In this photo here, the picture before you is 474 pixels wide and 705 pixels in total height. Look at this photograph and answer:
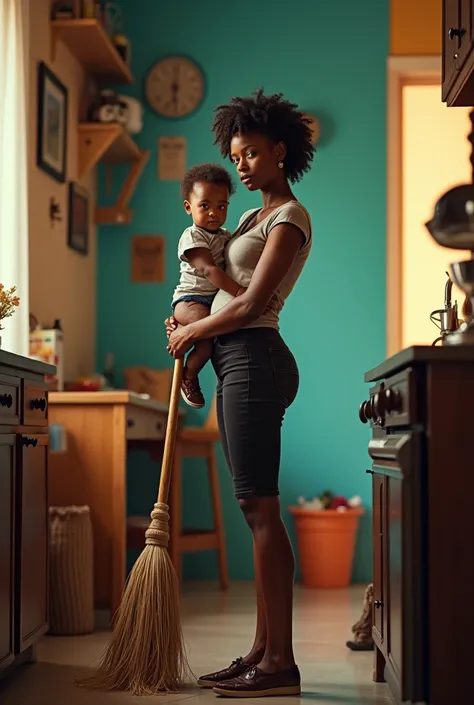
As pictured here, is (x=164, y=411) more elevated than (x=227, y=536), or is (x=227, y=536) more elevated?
(x=164, y=411)

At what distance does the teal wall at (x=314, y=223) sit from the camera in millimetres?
5086

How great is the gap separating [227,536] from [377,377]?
270 centimetres

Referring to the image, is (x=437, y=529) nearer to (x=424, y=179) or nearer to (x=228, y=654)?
(x=228, y=654)

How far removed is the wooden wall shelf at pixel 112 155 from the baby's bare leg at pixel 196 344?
2230 mm

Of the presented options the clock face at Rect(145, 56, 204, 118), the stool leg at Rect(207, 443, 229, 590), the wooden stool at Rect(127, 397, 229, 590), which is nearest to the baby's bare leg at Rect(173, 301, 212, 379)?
the wooden stool at Rect(127, 397, 229, 590)

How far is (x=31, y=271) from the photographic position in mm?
4191

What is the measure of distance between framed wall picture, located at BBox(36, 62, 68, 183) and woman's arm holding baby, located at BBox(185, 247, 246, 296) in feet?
5.67

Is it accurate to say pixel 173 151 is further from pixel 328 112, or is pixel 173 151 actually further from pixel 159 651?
pixel 159 651

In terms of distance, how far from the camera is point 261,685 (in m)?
2.58

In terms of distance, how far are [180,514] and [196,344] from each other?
2.16 metres

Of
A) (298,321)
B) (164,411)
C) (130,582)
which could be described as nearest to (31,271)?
(164,411)

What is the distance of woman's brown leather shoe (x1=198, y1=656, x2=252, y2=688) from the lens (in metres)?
2.68

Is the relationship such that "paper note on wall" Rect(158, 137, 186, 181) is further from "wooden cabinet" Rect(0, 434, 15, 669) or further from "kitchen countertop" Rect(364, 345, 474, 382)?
"kitchen countertop" Rect(364, 345, 474, 382)

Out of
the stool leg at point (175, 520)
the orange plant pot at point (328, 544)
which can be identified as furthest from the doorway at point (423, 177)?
the stool leg at point (175, 520)
